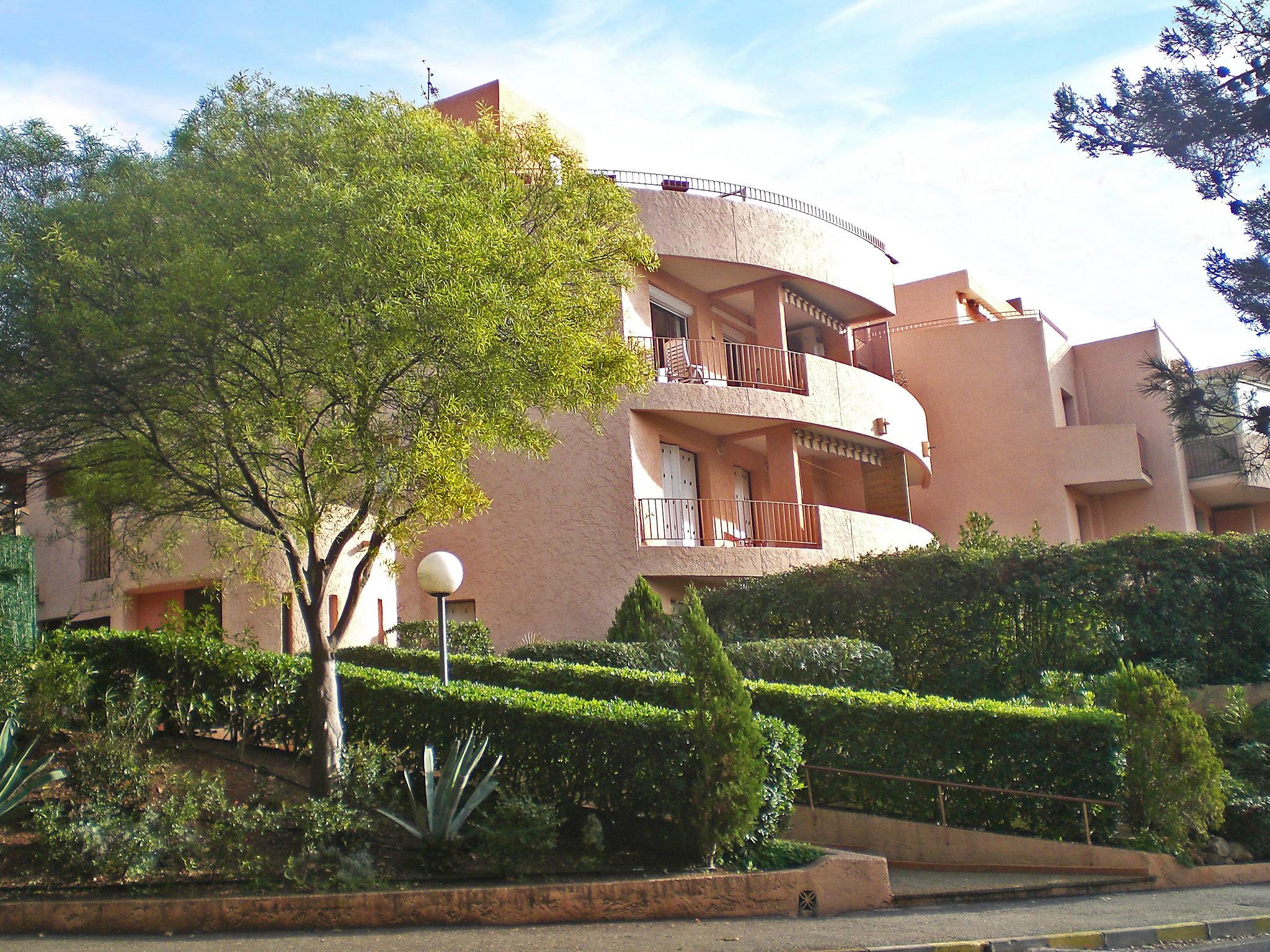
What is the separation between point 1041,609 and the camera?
17703mm

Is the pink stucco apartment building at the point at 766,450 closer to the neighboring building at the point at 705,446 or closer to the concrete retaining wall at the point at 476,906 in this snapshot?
the neighboring building at the point at 705,446

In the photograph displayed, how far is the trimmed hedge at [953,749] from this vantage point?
39.2ft

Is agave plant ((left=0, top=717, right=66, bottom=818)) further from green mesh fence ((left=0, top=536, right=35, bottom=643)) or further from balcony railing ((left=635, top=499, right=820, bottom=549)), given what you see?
balcony railing ((left=635, top=499, right=820, bottom=549))

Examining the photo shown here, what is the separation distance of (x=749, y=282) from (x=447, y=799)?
16.0 metres

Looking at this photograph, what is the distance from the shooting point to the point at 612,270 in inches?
501

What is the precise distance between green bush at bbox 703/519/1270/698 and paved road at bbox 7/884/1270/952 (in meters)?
7.54

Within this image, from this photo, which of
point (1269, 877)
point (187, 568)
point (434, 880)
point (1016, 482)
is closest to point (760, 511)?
point (1016, 482)

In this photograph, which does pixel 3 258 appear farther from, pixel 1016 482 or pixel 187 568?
pixel 1016 482

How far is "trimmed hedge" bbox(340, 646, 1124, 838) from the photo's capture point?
1195 centimetres

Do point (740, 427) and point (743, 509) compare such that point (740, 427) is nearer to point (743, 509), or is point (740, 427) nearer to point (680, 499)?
point (743, 509)

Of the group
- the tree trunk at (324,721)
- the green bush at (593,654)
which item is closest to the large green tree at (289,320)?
the tree trunk at (324,721)

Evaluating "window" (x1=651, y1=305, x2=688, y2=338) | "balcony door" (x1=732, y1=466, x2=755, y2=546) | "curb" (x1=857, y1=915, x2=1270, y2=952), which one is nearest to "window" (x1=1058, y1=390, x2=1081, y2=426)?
"balcony door" (x1=732, y1=466, x2=755, y2=546)

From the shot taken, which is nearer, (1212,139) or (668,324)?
(1212,139)

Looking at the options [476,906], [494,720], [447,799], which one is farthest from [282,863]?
[494,720]
